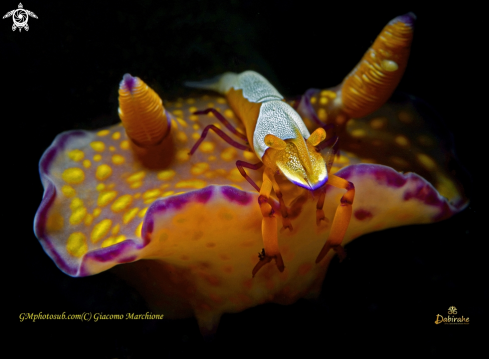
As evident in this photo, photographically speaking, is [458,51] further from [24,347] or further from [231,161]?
[24,347]

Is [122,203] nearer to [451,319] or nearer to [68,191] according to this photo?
[68,191]

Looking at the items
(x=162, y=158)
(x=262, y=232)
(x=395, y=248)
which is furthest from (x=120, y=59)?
(x=395, y=248)

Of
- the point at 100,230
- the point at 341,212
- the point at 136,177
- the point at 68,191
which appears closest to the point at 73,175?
the point at 68,191

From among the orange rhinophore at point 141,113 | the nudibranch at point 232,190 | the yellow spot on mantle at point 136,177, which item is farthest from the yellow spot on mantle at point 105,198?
the orange rhinophore at point 141,113

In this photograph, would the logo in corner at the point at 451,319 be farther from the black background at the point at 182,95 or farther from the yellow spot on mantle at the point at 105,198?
the yellow spot on mantle at the point at 105,198

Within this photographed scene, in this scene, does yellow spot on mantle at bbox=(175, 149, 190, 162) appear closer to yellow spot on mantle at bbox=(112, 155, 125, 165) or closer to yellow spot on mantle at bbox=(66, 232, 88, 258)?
yellow spot on mantle at bbox=(112, 155, 125, 165)
